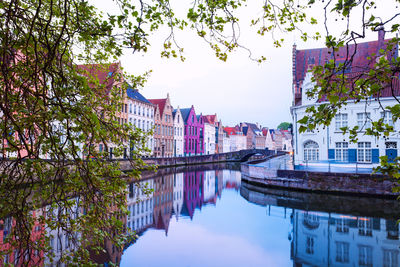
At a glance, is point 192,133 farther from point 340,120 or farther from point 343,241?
point 343,241

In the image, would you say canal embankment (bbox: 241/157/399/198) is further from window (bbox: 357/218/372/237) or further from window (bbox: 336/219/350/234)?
window (bbox: 336/219/350/234)

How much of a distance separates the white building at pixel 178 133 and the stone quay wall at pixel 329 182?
1310 inches

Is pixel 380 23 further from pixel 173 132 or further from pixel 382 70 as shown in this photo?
pixel 173 132

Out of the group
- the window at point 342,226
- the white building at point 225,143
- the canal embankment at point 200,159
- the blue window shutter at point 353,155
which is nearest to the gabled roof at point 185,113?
the canal embankment at point 200,159

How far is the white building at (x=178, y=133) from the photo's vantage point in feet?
175

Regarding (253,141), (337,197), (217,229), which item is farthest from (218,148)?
(217,229)

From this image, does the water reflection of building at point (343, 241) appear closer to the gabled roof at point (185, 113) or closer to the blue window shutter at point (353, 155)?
the blue window shutter at point (353, 155)

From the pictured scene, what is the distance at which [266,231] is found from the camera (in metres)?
11.9

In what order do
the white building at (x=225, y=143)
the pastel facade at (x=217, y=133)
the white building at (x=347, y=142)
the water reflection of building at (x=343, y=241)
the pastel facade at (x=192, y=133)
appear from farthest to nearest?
the white building at (x=225, y=143)
the pastel facade at (x=217, y=133)
the pastel facade at (x=192, y=133)
the white building at (x=347, y=142)
the water reflection of building at (x=343, y=241)

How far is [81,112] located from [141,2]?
4.34 feet

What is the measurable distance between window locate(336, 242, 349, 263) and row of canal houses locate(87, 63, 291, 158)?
24.3 meters

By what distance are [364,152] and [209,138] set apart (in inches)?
1850

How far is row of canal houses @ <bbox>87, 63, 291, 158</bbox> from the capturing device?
136 ft

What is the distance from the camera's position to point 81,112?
285 centimetres
